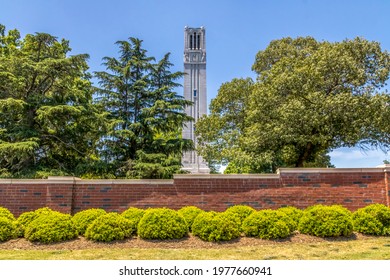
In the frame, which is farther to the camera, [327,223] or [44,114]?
[44,114]

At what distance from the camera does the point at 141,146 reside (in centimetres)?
1532

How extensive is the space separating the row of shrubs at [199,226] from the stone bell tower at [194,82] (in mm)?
32024

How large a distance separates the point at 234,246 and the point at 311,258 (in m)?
1.79

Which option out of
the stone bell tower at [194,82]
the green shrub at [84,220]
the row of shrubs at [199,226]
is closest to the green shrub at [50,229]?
the row of shrubs at [199,226]

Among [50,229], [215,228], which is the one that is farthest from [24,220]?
[215,228]

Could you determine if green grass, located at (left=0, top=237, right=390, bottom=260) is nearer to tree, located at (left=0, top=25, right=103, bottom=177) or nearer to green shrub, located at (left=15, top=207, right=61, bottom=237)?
green shrub, located at (left=15, top=207, right=61, bottom=237)

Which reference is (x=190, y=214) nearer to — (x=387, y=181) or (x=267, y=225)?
(x=267, y=225)

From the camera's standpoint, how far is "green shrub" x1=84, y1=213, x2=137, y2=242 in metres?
7.96

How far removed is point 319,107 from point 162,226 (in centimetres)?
1006

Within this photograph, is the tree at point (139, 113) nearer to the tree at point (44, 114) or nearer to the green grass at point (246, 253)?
the tree at point (44, 114)

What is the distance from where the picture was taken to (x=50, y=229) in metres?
8.00

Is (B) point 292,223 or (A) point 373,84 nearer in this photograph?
(B) point 292,223
